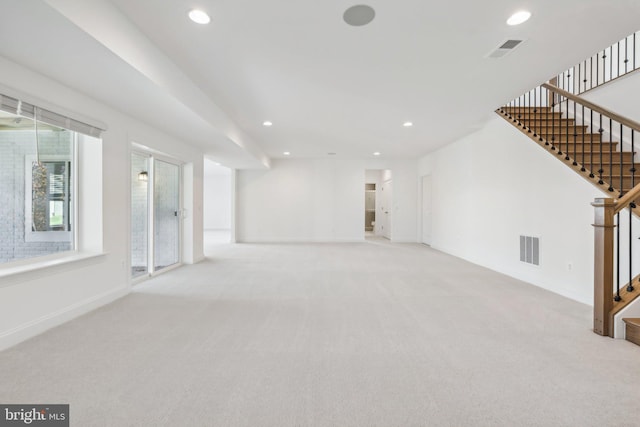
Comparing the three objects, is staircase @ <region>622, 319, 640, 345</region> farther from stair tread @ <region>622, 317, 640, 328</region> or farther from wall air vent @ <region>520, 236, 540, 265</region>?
wall air vent @ <region>520, 236, 540, 265</region>

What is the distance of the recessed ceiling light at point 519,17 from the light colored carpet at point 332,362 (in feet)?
8.81

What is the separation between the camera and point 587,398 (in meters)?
1.71

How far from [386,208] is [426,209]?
1.93 m

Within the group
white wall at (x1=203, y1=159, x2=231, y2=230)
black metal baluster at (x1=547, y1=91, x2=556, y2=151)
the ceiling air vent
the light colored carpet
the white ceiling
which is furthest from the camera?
white wall at (x1=203, y1=159, x2=231, y2=230)

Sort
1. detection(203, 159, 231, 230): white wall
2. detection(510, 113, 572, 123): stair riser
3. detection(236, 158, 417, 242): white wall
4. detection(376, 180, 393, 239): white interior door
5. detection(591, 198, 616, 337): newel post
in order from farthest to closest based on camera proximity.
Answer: detection(203, 159, 231, 230): white wall
detection(376, 180, 393, 239): white interior door
detection(236, 158, 417, 242): white wall
detection(510, 113, 572, 123): stair riser
detection(591, 198, 616, 337): newel post

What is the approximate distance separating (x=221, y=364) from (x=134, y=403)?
54 cm

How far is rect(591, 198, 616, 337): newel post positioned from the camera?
8.29 feet

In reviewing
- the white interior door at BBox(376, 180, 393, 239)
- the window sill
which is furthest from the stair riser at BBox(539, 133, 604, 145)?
the window sill

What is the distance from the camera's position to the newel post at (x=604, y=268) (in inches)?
99.5

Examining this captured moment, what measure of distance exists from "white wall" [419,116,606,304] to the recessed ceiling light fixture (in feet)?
10.5

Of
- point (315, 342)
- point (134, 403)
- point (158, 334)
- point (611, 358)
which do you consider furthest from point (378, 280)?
point (134, 403)

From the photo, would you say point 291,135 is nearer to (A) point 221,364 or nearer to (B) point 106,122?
(B) point 106,122

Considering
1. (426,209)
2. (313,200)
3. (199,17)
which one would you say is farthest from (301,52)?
(426,209)

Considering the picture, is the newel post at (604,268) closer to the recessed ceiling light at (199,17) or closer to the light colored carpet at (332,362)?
the light colored carpet at (332,362)
